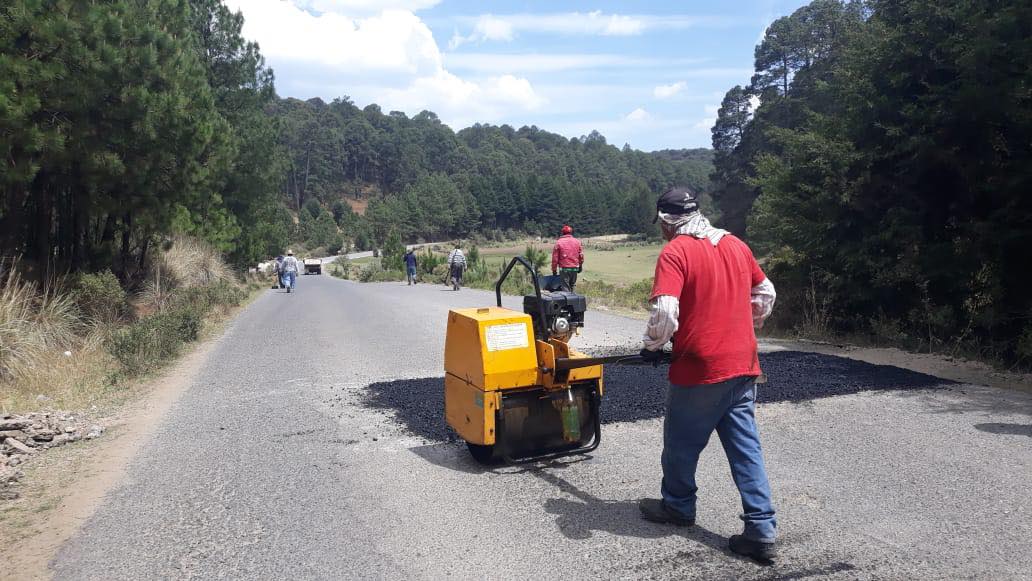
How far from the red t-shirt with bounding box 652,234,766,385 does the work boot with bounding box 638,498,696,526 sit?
2.71ft

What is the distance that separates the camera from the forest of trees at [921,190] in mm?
10398

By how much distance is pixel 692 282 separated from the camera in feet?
12.6

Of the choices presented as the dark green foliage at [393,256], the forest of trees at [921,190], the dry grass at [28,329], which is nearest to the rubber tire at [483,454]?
the dry grass at [28,329]

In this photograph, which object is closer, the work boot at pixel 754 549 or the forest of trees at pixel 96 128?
the work boot at pixel 754 549

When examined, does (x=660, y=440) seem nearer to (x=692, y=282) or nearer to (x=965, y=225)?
(x=692, y=282)

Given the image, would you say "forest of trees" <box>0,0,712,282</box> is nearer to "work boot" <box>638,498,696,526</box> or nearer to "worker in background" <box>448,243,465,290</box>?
"worker in background" <box>448,243,465,290</box>

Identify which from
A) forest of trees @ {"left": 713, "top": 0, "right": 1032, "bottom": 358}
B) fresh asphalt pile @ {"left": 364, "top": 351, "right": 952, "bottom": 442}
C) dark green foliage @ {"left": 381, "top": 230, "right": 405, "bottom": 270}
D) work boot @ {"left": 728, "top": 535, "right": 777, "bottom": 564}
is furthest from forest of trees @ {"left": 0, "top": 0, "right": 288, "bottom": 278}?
dark green foliage @ {"left": 381, "top": 230, "right": 405, "bottom": 270}

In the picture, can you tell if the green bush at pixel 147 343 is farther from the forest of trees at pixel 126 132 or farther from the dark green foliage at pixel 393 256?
the dark green foliage at pixel 393 256

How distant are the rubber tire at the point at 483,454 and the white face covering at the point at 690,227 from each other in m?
2.17

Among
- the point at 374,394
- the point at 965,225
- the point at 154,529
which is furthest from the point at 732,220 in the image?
the point at 154,529

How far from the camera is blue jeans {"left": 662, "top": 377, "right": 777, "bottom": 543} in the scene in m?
3.75

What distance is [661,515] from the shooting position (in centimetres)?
421

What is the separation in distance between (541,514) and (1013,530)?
2627 millimetres

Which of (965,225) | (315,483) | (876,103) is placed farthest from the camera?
(876,103)
